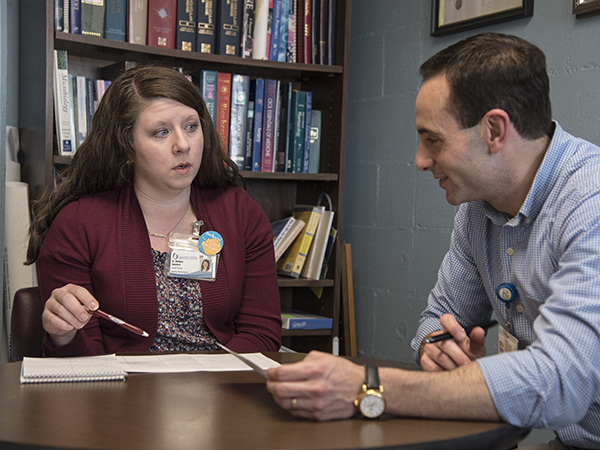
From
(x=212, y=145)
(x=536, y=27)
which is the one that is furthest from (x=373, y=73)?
(x=212, y=145)

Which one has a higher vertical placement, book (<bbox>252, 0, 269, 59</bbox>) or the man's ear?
book (<bbox>252, 0, 269, 59</bbox>)

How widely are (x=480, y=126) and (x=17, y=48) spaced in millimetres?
2047

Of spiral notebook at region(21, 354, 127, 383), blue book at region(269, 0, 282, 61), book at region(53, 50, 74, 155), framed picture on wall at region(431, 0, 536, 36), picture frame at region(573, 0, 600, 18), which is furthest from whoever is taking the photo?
blue book at region(269, 0, 282, 61)

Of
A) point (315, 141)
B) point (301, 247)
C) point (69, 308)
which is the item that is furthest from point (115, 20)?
point (69, 308)

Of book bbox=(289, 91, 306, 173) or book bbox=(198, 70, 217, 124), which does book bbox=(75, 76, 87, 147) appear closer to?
book bbox=(198, 70, 217, 124)

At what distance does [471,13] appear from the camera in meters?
2.26

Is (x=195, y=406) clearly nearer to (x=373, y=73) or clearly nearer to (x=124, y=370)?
(x=124, y=370)

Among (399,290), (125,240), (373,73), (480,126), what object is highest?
(373,73)

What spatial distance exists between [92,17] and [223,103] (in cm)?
58

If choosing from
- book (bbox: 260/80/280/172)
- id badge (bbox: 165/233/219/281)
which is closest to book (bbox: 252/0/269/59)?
book (bbox: 260/80/280/172)

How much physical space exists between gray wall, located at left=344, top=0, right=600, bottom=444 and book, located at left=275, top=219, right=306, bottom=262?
34 centimetres

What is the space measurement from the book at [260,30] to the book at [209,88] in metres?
0.20

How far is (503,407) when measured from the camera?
2.97ft

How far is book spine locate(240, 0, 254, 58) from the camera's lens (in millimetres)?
2494
